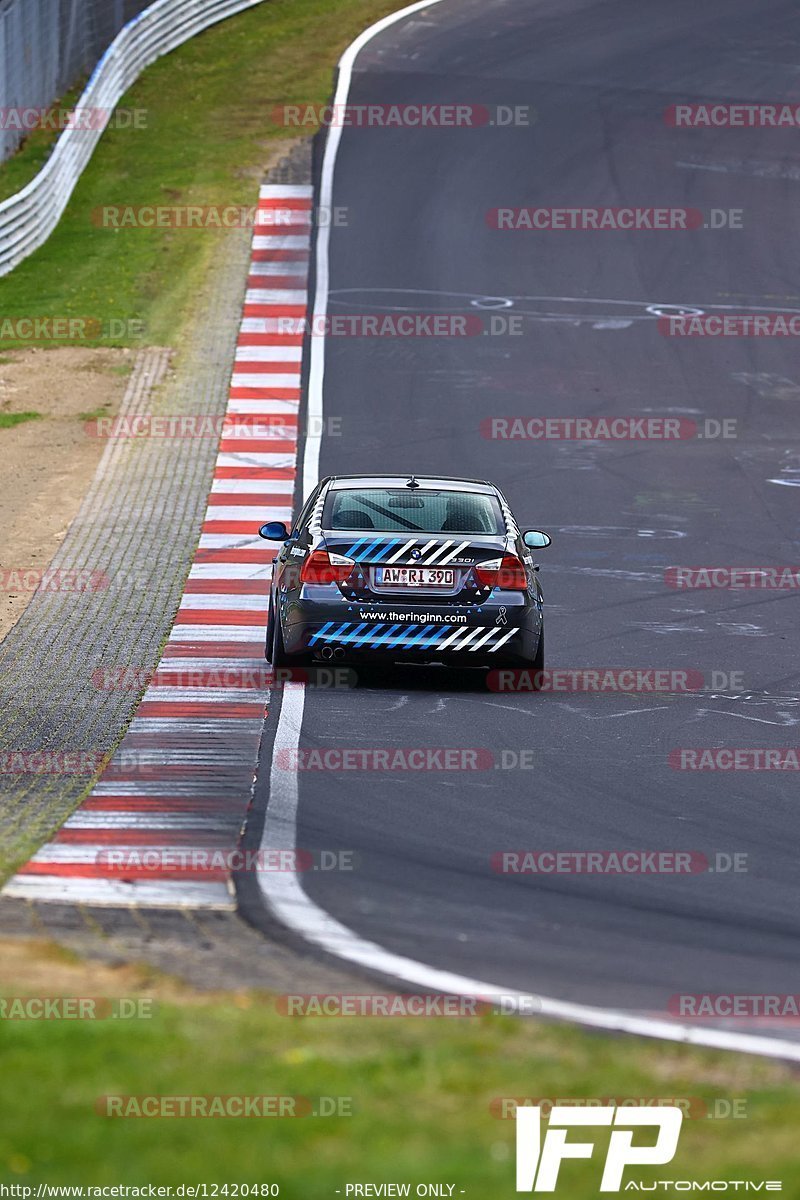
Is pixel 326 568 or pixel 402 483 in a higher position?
pixel 402 483

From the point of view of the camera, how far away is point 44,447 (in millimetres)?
22297

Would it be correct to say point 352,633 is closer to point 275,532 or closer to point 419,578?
point 419,578

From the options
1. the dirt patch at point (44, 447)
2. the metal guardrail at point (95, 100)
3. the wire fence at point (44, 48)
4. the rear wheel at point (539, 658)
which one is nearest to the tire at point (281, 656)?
the rear wheel at point (539, 658)

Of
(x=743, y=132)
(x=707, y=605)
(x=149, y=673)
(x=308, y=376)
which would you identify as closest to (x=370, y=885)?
(x=149, y=673)

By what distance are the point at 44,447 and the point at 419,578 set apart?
10.6 m

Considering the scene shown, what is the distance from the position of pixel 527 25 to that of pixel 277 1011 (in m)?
37.8

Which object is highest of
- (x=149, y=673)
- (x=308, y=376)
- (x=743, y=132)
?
(x=743, y=132)

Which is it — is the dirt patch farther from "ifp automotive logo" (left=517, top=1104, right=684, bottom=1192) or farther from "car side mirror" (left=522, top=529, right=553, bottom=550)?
"ifp automotive logo" (left=517, top=1104, right=684, bottom=1192)

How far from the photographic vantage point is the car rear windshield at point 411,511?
13.4m

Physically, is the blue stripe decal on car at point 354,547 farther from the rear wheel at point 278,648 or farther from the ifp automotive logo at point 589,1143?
the ifp automotive logo at point 589,1143

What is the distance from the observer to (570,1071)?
19.7ft

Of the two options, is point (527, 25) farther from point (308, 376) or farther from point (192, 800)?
point (192, 800)

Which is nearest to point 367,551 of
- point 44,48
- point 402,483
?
point 402,483

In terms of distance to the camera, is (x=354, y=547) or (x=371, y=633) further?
(x=354, y=547)
